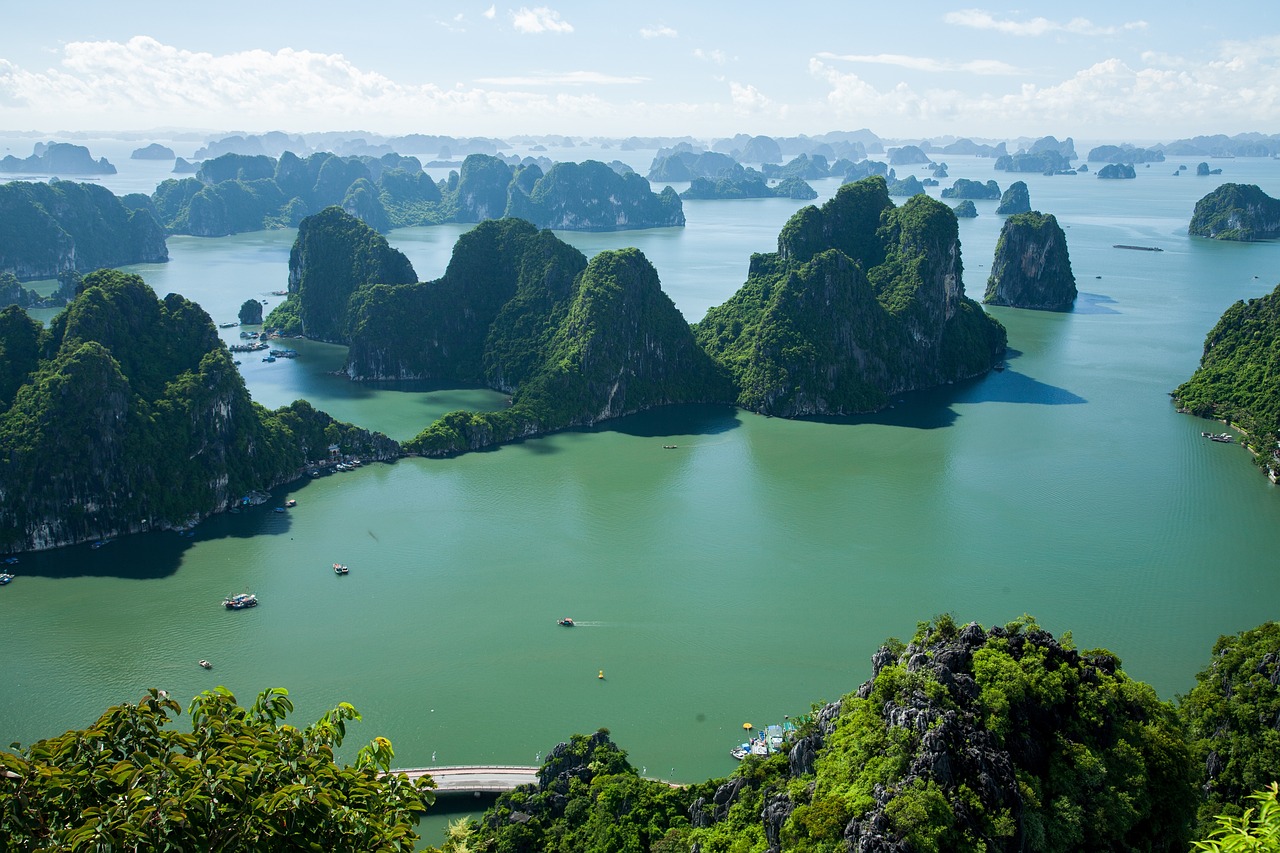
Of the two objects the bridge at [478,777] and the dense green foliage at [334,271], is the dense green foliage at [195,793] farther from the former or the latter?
the dense green foliage at [334,271]

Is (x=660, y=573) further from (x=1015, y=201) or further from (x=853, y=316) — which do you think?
(x=1015, y=201)

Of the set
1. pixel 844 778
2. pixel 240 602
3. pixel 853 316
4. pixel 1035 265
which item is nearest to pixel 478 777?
pixel 844 778

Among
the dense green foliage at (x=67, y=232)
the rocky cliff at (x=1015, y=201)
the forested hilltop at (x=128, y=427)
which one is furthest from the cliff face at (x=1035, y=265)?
the dense green foliage at (x=67, y=232)

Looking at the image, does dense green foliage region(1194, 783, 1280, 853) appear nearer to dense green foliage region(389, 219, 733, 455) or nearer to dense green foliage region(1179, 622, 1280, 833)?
dense green foliage region(1179, 622, 1280, 833)

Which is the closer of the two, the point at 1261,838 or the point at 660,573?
the point at 1261,838

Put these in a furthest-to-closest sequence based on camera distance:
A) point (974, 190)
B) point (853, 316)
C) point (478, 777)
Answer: point (974, 190), point (853, 316), point (478, 777)
